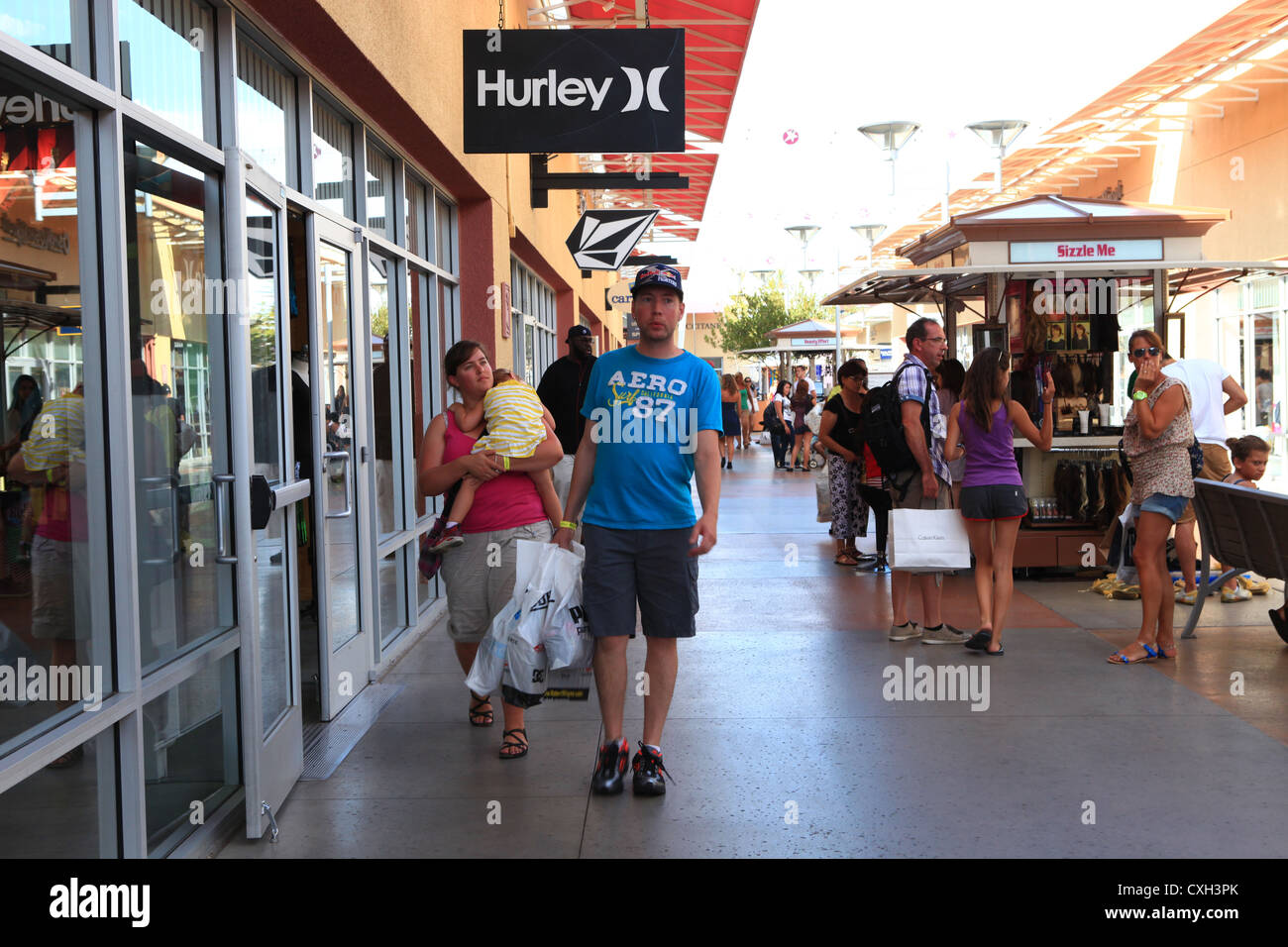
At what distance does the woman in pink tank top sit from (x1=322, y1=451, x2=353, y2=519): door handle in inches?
25.1

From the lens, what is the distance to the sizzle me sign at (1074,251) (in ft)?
32.4

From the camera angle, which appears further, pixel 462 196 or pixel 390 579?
pixel 462 196

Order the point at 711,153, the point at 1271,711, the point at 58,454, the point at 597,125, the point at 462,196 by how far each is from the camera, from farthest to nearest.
A: 1. the point at 711,153
2. the point at 462,196
3. the point at 597,125
4. the point at 1271,711
5. the point at 58,454

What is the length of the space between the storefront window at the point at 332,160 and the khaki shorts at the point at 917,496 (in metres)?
3.51

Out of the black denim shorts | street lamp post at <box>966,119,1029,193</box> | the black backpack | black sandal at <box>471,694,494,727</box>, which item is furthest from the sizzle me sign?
street lamp post at <box>966,119,1029,193</box>

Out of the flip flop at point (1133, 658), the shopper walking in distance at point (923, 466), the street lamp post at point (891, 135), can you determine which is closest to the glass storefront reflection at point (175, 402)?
the shopper walking in distance at point (923, 466)

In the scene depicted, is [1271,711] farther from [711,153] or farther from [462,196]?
[711,153]

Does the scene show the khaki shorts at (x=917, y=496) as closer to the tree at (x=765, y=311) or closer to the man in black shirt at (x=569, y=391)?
the man in black shirt at (x=569, y=391)

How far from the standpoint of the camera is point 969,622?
8031 millimetres

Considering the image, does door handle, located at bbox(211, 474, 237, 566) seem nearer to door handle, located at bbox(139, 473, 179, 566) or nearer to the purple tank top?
door handle, located at bbox(139, 473, 179, 566)

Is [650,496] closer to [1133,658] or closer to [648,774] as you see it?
[648,774]

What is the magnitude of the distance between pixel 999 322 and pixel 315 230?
6.13 meters
